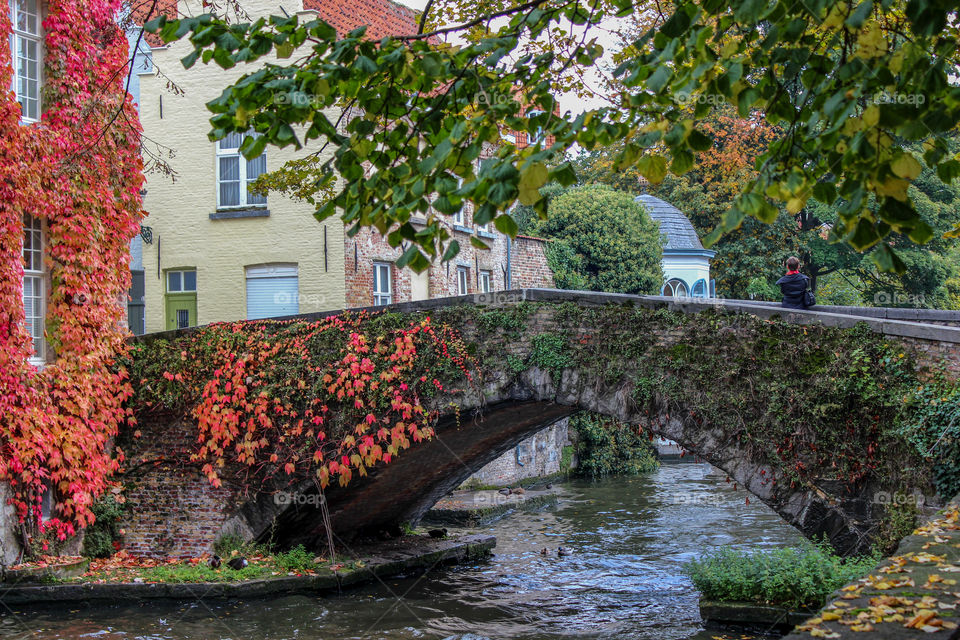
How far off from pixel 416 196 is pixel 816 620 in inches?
97.3

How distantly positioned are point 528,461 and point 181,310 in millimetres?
9329

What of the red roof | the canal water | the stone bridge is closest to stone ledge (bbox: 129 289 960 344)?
the stone bridge

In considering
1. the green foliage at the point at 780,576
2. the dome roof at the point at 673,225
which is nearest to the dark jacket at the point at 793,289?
the green foliage at the point at 780,576

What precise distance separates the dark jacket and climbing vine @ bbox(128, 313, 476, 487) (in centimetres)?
363

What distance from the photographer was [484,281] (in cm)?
2109

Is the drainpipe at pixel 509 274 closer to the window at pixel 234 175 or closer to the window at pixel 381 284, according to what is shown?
the window at pixel 381 284

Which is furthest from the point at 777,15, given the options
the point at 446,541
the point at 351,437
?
the point at 446,541

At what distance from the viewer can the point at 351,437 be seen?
1118 cm

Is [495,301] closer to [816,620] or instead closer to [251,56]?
[251,56]

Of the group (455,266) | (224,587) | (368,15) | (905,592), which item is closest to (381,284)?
(455,266)

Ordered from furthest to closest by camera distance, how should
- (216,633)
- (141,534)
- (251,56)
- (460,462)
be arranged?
(460,462) → (141,534) → (216,633) → (251,56)

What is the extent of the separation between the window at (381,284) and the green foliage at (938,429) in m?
10.1

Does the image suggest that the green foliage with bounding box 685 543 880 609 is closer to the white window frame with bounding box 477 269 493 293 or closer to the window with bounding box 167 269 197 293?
the window with bounding box 167 269 197 293

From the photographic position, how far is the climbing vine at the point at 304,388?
10984mm
